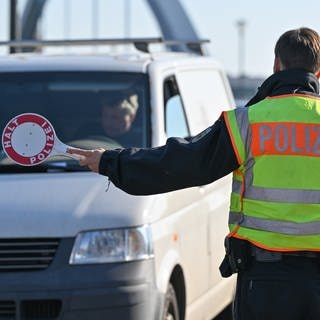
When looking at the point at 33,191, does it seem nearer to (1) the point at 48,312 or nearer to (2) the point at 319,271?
(1) the point at 48,312

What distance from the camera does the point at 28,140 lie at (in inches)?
169

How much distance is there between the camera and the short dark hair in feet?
13.9

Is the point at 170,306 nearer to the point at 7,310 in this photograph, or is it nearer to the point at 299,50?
the point at 7,310

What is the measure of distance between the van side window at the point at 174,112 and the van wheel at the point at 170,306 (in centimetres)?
103

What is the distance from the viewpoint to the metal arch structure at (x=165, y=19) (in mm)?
24000

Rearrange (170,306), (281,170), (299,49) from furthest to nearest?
(170,306) < (299,49) < (281,170)

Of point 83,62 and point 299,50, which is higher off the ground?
point 299,50

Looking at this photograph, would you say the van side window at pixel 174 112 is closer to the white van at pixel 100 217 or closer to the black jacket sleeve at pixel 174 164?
the white van at pixel 100 217

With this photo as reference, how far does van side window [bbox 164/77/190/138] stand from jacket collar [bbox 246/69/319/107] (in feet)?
8.24

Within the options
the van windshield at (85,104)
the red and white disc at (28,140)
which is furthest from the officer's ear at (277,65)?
the van windshield at (85,104)

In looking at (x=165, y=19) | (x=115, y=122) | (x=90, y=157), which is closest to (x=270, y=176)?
(x=90, y=157)

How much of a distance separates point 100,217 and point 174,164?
1.66 metres

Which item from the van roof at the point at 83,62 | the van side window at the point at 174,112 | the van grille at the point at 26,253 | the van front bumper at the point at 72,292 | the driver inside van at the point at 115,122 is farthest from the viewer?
the van roof at the point at 83,62

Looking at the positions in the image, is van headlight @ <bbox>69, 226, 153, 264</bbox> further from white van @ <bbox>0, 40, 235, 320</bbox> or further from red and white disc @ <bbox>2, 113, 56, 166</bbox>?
red and white disc @ <bbox>2, 113, 56, 166</bbox>
